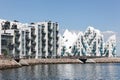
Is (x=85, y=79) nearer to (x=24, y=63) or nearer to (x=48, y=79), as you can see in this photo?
(x=48, y=79)

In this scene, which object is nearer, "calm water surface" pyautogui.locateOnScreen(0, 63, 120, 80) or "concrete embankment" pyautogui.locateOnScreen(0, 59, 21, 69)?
"calm water surface" pyautogui.locateOnScreen(0, 63, 120, 80)

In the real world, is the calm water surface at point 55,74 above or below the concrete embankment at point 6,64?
below

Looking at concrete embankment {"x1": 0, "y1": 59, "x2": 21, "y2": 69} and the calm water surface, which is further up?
concrete embankment {"x1": 0, "y1": 59, "x2": 21, "y2": 69}

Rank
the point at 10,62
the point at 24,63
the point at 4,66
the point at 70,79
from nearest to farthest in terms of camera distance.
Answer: the point at 70,79, the point at 4,66, the point at 10,62, the point at 24,63

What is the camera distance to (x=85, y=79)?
9350 centimetres

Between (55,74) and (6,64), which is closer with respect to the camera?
(55,74)

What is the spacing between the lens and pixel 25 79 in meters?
89.1

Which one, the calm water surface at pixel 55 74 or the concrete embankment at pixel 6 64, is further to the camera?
the concrete embankment at pixel 6 64

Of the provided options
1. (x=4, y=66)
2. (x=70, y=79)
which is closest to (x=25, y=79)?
(x=70, y=79)

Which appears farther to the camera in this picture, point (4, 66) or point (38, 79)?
point (4, 66)

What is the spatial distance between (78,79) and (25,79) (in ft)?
44.3

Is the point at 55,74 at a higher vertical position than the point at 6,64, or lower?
lower

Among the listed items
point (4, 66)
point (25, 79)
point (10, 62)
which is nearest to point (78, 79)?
point (25, 79)

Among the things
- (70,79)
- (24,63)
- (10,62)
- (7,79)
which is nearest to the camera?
(7,79)
